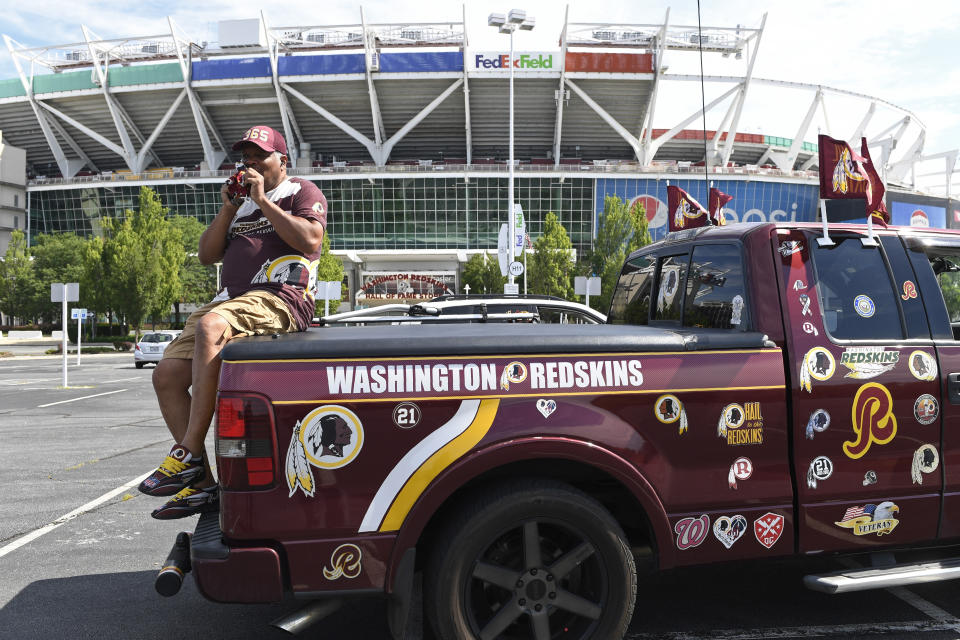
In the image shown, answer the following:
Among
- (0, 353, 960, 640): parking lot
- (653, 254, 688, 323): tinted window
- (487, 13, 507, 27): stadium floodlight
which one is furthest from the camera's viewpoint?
(487, 13, 507, 27): stadium floodlight

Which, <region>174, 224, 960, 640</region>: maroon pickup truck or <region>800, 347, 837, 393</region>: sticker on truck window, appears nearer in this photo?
<region>174, 224, 960, 640</region>: maroon pickup truck

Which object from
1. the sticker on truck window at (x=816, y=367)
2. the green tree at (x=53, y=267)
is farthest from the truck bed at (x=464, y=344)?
the green tree at (x=53, y=267)

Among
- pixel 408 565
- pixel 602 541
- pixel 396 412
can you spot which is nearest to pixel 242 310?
pixel 396 412

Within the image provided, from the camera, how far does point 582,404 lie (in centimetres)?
258

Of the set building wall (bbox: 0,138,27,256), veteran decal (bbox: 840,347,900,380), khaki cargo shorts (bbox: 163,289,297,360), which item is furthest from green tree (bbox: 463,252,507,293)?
building wall (bbox: 0,138,27,256)

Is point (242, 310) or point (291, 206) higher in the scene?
point (291, 206)

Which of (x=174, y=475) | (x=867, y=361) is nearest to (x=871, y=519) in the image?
(x=867, y=361)

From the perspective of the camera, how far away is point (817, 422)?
2824mm

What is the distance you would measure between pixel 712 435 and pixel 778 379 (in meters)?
0.37

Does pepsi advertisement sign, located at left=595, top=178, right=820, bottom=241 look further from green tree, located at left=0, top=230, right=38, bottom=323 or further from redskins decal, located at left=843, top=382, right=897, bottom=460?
redskins decal, located at left=843, top=382, right=897, bottom=460

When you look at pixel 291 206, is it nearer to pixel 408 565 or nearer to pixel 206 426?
pixel 206 426

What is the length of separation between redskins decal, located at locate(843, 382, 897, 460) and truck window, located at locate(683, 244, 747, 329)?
0.56 m

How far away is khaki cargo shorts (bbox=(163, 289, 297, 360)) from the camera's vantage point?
295cm

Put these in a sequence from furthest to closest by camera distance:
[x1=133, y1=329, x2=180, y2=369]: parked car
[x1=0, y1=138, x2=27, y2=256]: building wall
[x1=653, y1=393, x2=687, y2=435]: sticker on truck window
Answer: [x1=0, y1=138, x2=27, y2=256]: building wall, [x1=133, y1=329, x2=180, y2=369]: parked car, [x1=653, y1=393, x2=687, y2=435]: sticker on truck window
